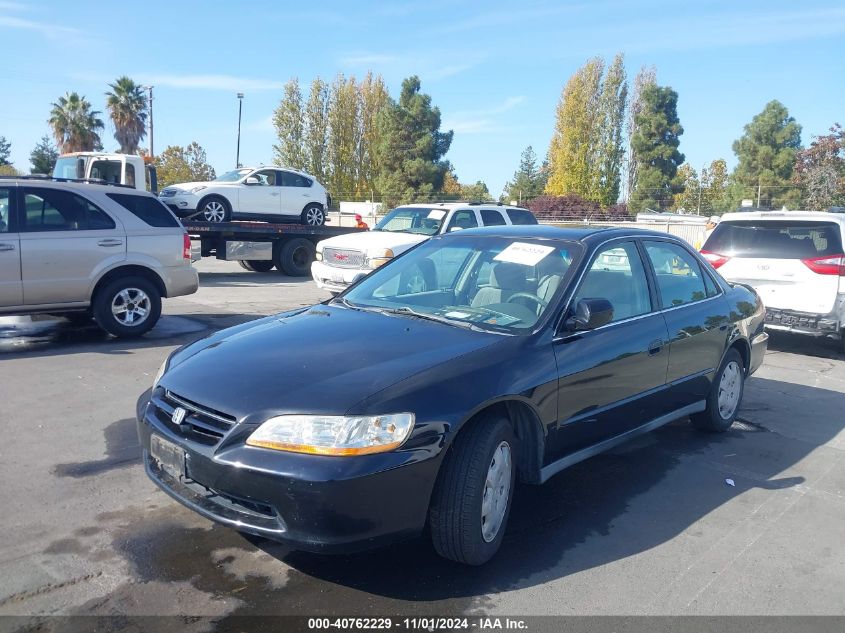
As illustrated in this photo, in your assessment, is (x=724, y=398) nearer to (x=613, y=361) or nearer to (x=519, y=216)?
(x=613, y=361)

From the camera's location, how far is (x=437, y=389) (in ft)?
10.9

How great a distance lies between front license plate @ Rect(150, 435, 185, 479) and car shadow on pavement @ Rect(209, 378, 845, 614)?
2.11 feet

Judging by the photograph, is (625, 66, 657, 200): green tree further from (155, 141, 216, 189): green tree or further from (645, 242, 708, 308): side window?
(645, 242, 708, 308): side window

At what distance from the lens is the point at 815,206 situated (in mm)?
37469

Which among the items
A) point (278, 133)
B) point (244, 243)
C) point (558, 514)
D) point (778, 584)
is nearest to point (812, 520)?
point (778, 584)

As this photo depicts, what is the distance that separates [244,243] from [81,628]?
46.4 feet

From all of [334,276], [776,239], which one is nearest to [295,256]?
[334,276]

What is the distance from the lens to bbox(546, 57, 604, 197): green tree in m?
51.8

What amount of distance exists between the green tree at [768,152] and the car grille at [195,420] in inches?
1652

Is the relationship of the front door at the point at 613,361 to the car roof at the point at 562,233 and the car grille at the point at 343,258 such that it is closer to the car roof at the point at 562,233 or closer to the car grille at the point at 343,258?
the car roof at the point at 562,233

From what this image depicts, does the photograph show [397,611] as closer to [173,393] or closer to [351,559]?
[351,559]

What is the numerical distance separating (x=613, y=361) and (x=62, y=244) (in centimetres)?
650

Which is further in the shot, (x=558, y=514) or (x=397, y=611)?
(x=558, y=514)

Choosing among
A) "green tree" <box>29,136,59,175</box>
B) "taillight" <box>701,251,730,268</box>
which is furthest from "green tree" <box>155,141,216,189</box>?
"taillight" <box>701,251,730,268</box>
